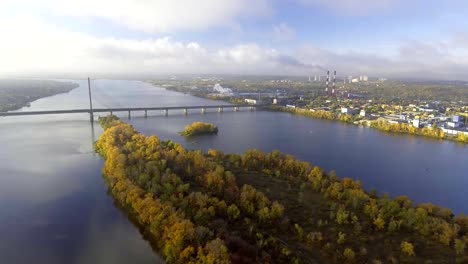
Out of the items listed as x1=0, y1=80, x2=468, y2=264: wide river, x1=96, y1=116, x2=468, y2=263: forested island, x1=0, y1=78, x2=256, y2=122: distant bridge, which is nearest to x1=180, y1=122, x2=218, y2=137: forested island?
x1=0, y1=80, x2=468, y2=264: wide river

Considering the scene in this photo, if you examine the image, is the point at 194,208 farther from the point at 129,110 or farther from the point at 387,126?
the point at 129,110

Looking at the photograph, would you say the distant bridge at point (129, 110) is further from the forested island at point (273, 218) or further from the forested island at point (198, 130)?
the forested island at point (273, 218)

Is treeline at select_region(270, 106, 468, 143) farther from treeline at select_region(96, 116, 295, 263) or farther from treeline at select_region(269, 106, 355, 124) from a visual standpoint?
treeline at select_region(96, 116, 295, 263)

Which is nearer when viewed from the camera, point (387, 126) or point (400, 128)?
point (400, 128)

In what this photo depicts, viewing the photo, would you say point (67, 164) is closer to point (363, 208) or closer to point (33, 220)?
point (33, 220)

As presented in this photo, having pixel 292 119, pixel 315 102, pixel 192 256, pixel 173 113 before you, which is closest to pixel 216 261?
pixel 192 256

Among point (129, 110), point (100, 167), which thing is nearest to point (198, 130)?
point (100, 167)

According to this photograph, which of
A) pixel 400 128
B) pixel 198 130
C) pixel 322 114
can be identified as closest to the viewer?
pixel 198 130

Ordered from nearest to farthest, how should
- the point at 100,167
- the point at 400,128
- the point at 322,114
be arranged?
the point at 100,167 < the point at 400,128 < the point at 322,114
